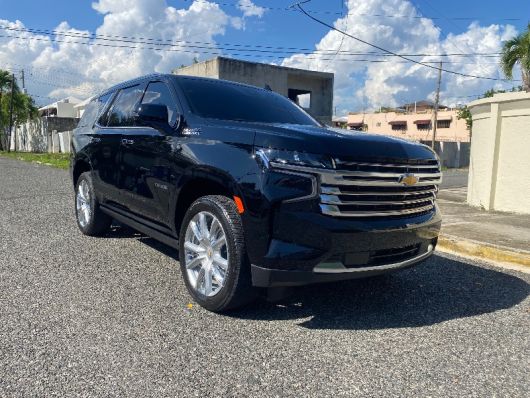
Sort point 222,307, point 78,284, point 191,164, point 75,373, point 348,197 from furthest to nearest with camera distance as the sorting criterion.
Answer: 1. point 78,284
2. point 191,164
3. point 222,307
4. point 348,197
5. point 75,373

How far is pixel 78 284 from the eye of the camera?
169 inches

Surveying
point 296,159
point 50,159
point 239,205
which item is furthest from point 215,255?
point 50,159

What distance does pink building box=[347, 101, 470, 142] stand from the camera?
5620 centimetres

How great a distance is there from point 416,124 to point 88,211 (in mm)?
60644

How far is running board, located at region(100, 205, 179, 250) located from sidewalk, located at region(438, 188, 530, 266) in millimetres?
3610

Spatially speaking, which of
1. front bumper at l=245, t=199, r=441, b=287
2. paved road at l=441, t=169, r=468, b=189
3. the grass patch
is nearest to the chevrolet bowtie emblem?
front bumper at l=245, t=199, r=441, b=287

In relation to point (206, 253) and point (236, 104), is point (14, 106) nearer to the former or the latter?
point (236, 104)

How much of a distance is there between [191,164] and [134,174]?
44.3 inches

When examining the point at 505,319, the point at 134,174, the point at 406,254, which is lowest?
the point at 505,319

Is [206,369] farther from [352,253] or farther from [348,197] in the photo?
[348,197]

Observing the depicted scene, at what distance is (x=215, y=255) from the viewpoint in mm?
3646

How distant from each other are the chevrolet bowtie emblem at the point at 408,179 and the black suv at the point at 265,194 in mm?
12

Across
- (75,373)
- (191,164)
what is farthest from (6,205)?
(75,373)

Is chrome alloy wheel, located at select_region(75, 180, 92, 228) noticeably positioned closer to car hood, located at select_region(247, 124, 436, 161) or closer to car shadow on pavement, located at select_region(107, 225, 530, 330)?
car shadow on pavement, located at select_region(107, 225, 530, 330)
